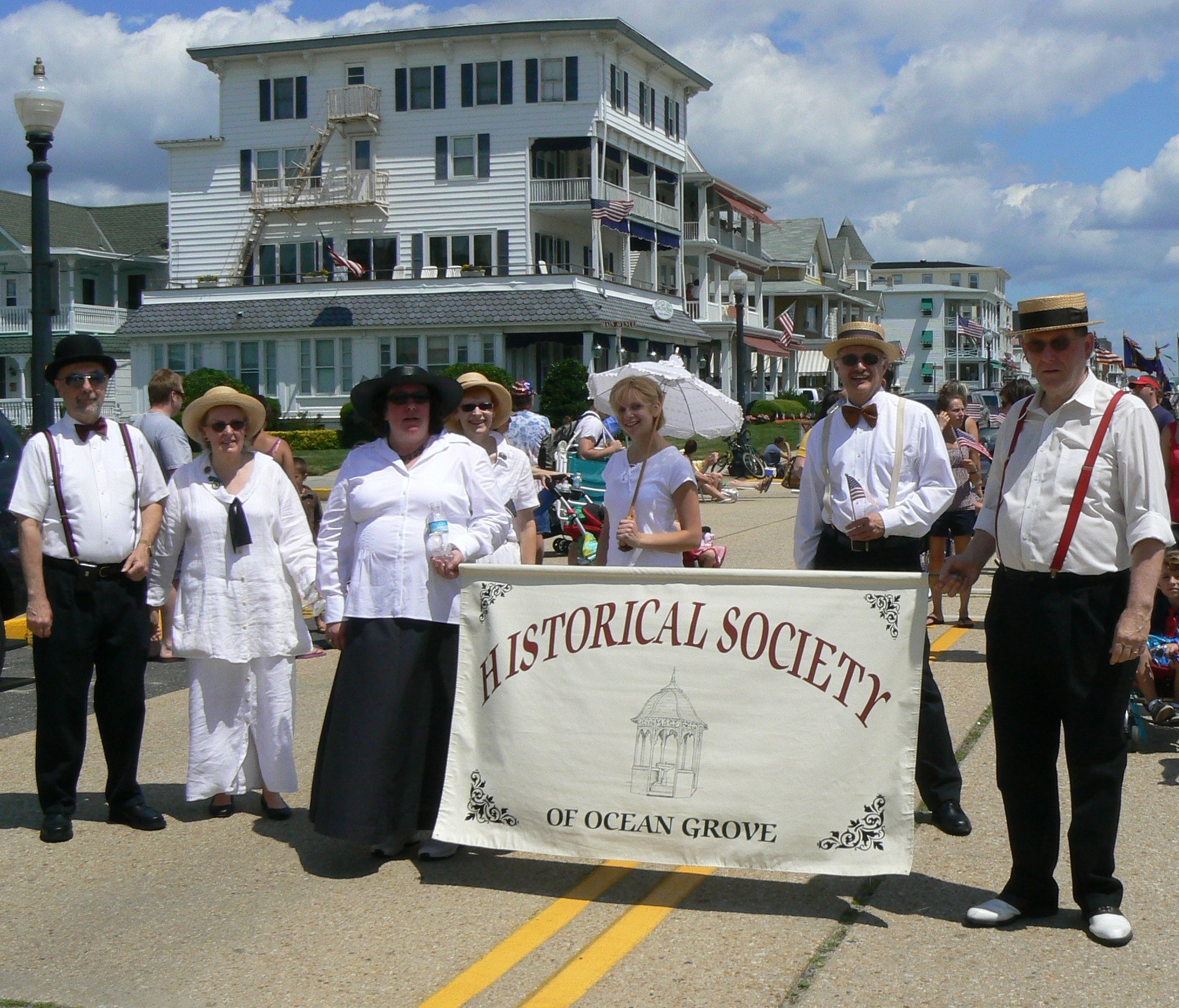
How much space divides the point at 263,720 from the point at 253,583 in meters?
0.61

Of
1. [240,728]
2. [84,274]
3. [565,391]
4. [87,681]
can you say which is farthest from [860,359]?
[84,274]

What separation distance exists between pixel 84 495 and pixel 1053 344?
399 centimetres

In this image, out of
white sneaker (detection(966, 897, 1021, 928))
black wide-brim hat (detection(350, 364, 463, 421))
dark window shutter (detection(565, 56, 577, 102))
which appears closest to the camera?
white sneaker (detection(966, 897, 1021, 928))

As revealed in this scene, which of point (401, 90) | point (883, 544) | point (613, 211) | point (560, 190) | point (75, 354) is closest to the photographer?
point (883, 544)

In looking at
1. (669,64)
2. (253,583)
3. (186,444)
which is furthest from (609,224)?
(253,583)

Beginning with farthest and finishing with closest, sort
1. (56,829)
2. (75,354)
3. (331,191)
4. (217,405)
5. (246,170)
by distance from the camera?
(246,170) → (331,191) → (217,405) → (75,354) → (56,829)

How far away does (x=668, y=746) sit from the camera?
494 centimetres

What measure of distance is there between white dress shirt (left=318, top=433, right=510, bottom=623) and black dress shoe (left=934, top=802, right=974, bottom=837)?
2.11 meters

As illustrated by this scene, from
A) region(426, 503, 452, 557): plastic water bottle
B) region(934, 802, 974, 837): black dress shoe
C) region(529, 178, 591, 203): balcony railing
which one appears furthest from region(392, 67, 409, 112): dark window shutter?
region(934, 802, 974, 837): black dress shoe

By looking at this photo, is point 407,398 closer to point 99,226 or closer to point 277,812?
point 277,812

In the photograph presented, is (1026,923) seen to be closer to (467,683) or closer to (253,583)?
(467,683)

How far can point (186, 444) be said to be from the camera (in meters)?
9.66

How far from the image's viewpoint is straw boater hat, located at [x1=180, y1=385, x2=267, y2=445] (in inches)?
237

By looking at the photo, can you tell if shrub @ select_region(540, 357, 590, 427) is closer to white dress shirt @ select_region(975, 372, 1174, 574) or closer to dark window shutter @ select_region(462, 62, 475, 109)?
dark window shutter @ select_region(462, 62, 475, 109)
